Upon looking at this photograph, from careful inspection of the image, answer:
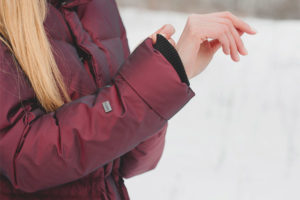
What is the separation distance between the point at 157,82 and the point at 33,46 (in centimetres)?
26

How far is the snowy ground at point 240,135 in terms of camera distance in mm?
2152

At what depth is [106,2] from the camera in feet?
3.65

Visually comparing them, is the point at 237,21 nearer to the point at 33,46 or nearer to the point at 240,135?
the point at 33,46

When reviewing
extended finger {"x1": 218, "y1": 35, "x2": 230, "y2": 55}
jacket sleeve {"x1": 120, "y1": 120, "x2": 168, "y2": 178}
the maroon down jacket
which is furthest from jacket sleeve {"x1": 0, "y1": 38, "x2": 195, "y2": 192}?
jacket sleeve {"x1": 120, "y1": 120, "x2": 168, "y2": 178}

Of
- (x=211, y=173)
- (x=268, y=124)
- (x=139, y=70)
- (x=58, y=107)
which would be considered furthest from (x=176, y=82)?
(x=268, y=124)

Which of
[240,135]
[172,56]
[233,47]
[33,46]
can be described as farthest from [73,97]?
[240,135]

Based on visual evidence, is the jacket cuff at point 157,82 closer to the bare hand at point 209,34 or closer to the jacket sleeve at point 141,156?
the bare hand at point 209,34

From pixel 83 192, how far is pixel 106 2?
1.74 ft

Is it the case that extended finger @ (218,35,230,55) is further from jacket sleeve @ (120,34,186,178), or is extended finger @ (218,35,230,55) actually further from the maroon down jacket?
jacket sleeve @ (120,34,186,178)

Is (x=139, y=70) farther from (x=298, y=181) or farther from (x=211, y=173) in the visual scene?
(x=298, y=181)

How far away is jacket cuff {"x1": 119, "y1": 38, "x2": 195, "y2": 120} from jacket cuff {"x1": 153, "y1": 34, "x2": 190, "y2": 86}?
0.04ft

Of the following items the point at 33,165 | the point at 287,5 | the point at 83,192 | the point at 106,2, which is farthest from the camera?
the point at 287,5

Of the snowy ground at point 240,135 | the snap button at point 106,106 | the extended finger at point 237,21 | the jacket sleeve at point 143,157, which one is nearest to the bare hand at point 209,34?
the extended finger at point 237,21

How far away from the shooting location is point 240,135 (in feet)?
8.61
